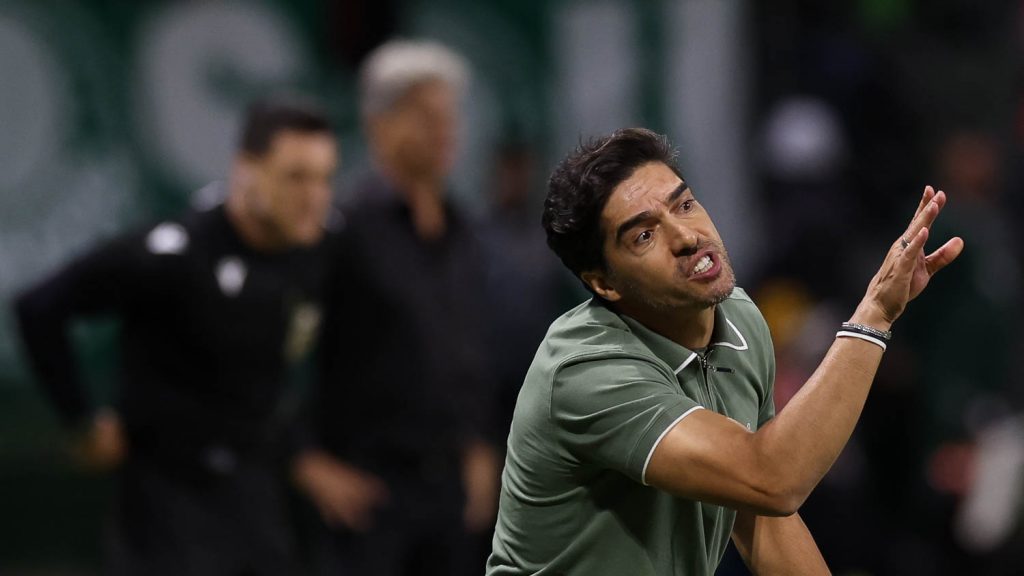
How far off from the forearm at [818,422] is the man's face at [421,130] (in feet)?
11.2

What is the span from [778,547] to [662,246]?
74 centimetres

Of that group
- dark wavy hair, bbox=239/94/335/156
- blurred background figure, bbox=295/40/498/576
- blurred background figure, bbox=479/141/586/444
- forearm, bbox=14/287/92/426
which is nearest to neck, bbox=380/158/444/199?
blurred background figure, bbox=295/40/498/576

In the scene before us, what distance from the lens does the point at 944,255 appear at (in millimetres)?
3352

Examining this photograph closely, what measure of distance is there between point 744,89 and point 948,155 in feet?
3.61

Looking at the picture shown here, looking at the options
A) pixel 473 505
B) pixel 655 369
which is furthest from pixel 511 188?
pixel 655 369

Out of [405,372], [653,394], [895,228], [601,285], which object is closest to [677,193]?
[601,285]

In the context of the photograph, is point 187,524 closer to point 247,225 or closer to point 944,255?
point 247,225

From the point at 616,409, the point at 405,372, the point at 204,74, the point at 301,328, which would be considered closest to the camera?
the point at 616,409

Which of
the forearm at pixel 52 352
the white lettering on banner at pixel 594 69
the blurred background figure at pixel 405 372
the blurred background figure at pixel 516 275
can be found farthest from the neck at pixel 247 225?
the white lettering on banner at pixel 594 69

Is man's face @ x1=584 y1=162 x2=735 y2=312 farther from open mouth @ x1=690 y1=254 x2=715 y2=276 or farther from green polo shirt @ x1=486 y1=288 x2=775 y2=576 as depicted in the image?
green polo shirt @ x1=486 y1=288 x2=775 y2=576

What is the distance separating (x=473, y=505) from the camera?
21.4ft

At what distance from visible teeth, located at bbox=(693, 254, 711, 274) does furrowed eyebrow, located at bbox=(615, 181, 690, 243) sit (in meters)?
0.13

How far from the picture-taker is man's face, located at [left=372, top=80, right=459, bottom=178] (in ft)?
21.3

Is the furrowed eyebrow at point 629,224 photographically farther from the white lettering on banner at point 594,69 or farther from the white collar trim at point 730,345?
the white lettering on banner at point 594,69
